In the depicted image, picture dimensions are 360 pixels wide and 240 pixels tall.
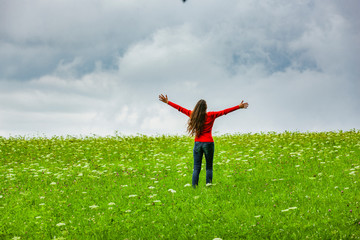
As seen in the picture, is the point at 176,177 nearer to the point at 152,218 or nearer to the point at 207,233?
the point at 152,218

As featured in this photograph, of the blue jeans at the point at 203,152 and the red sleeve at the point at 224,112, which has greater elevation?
the red sleeve at the point at 224,112

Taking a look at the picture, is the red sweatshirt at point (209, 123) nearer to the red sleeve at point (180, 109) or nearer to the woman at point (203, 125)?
the woman at point (203, 125)

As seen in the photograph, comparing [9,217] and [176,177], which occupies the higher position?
[176,177]

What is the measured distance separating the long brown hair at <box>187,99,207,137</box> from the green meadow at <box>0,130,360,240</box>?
1.87m

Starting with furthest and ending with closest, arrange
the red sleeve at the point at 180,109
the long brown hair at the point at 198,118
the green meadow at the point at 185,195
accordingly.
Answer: the red sleeve at the point at 180,109, the long brown hair at the point at 198,118, the green meadow at the point at 185,195

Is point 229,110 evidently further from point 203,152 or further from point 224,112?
point 203,152

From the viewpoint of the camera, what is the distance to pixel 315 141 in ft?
64.5

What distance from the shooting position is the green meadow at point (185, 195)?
7469mm

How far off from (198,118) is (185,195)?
2282mm

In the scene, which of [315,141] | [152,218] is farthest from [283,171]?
[315,141]

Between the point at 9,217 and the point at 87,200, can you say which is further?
the point at 87,200

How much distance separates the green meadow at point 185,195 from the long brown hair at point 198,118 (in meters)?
Result: 1.87

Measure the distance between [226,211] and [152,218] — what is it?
184 cm

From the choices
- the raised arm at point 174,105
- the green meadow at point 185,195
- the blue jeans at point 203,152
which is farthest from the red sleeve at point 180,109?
the green meadow at point 185,195
